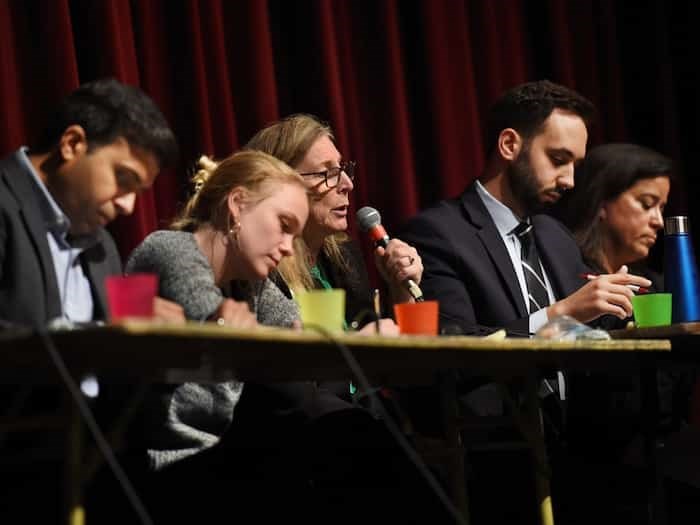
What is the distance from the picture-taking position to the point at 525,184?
3590mm

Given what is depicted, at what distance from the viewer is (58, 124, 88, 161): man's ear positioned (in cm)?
209

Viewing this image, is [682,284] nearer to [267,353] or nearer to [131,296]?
[267,353]

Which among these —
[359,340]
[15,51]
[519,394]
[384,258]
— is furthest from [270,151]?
[359,340]

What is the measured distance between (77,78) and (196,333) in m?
1.76

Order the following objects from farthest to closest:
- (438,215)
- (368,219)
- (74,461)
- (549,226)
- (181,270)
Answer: (549,226)
(438,215)
(368,219)
(181,270)
(74,461)

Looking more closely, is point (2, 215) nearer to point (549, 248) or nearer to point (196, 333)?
point (196, 333)

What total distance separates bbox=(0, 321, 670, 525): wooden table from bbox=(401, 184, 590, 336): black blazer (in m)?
0.74

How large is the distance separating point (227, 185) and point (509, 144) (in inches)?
52.5

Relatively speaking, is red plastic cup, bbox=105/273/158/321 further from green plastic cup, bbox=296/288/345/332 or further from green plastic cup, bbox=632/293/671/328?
green plastic cup, bbox=632/293/671/328

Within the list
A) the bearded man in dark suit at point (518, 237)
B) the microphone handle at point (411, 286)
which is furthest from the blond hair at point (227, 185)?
the bearded man in dark suit at point (518, 237)

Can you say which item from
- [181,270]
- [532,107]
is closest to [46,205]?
[181,270]

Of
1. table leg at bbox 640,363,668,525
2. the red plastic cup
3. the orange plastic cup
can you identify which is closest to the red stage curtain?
the orange plastic cup

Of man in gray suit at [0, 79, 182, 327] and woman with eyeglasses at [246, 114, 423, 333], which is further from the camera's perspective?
woman with eyeglasses at [246, 114, 423, 333]

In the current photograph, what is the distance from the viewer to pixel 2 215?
79.6 inches
